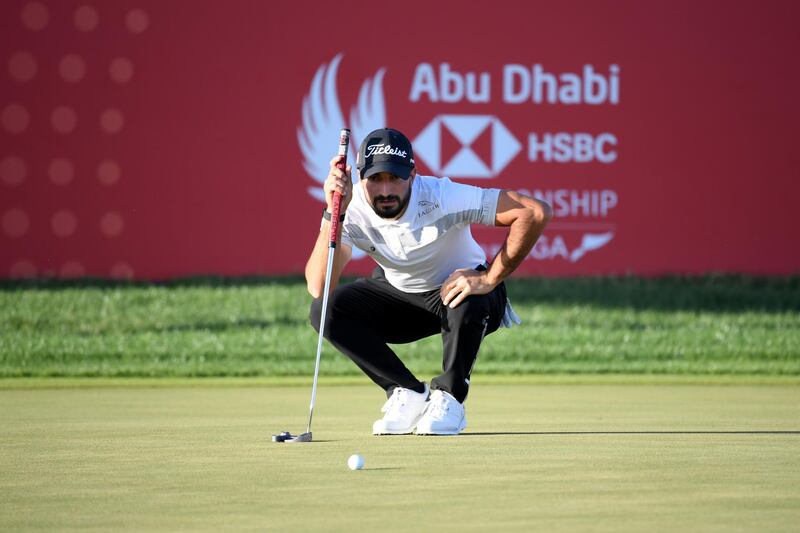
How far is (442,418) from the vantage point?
18.3 ft

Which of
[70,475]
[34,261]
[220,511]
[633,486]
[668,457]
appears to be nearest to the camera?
[220,511]

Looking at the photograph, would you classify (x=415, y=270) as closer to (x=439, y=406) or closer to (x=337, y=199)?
(x=337, y=199)

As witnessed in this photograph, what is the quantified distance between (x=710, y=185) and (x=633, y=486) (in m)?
7.93

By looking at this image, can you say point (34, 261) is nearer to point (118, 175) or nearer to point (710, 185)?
point (118, 175)

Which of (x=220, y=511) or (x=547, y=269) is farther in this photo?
(x=547, y=269)

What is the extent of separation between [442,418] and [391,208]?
813 mm

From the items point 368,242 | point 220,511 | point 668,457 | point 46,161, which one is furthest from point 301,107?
point 220,511

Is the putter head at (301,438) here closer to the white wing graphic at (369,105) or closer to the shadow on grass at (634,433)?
the shadow on grass at (634,433)

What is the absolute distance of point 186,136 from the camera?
11.6 m

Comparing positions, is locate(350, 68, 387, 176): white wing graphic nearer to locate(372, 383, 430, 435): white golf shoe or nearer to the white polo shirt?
the white polo shirt

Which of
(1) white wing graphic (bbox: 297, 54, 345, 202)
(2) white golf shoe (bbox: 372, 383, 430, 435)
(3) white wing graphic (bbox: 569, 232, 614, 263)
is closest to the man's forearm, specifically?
(2) white golf shoe (bbox: 372, 383, 430, 435)

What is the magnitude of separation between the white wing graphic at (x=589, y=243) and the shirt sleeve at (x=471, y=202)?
5.68 meters

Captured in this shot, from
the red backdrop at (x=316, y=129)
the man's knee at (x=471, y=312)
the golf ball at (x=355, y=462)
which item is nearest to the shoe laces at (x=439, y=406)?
the man's knee at (x=471, y=312)

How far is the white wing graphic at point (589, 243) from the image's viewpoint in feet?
37.6
